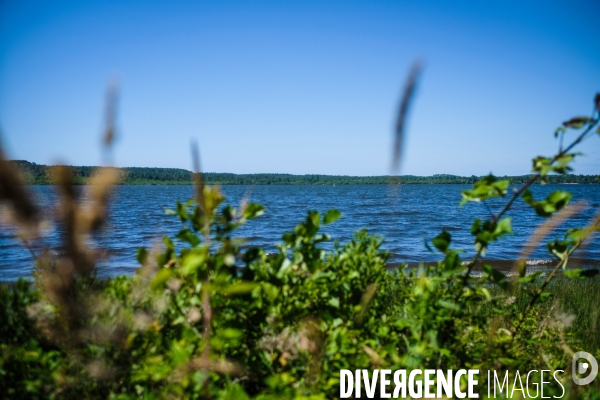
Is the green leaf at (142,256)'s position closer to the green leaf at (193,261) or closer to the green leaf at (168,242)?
the green leaf at (168,242)

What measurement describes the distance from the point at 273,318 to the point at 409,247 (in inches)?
663

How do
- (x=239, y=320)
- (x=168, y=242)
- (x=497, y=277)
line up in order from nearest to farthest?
(x=168, y=242), (x=239, y=320), (x=497, y=277)

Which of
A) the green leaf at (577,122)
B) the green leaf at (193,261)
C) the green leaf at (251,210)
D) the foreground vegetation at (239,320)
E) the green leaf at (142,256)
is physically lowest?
the foreground vegetation at (239,320)

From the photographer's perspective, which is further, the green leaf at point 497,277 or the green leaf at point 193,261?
the green leaf at point 497,277

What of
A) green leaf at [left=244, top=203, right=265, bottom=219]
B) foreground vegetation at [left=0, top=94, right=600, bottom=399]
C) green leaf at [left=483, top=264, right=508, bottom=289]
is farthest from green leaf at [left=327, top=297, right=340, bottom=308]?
green leaf at [left=483, top=264, right=508, bottom=289]

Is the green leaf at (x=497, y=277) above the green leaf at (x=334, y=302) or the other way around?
above

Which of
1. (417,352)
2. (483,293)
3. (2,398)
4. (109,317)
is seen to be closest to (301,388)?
(417,352)

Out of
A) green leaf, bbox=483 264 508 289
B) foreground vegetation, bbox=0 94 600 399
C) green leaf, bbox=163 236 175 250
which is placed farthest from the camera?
green leaf, bbox=483 264 508 289

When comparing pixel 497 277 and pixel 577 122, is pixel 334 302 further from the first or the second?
pixel 577 122

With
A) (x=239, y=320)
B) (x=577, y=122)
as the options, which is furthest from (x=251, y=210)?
(x=577, y=122)

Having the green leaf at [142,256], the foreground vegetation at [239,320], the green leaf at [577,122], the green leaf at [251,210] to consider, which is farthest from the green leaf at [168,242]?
the green leaf at [577,122]

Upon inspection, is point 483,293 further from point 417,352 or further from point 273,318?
point 273,318

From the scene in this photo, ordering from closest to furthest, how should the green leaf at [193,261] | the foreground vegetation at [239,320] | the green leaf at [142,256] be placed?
the green leaf at [193,261] → the foreground vegetation at [239,320] → the green leaf at [142,256]

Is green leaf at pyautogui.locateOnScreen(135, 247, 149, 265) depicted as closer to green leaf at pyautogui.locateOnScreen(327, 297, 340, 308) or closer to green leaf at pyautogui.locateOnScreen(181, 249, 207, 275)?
green leaf at pyautogui.locateOnScreen(181, 249, 207, 275)
